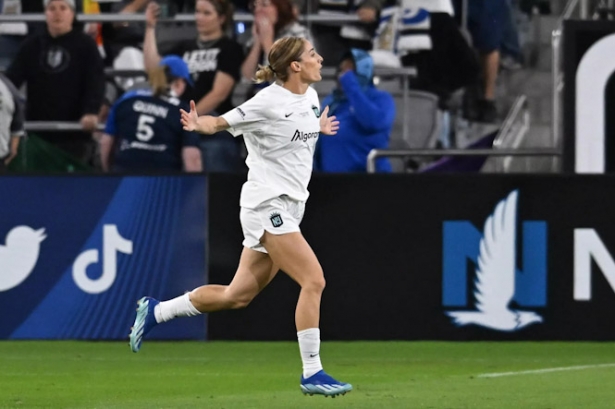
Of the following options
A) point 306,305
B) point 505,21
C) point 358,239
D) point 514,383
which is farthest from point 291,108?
point 505,21

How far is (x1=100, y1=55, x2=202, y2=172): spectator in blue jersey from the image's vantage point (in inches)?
504

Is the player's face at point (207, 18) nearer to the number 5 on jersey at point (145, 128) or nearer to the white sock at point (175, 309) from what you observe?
the number 5 on jersey at point (145, 128)

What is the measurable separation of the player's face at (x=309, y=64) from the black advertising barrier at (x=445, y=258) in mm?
3900

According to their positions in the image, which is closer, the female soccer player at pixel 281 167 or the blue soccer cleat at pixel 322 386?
the blue soccer cleat at pixel 322 386

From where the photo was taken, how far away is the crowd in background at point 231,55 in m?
13.2

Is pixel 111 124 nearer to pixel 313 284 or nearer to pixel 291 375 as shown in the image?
pixel 291 375

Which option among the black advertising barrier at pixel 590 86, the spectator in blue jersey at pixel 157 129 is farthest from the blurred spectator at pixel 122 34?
the black advertising barrier at pixel 590 86

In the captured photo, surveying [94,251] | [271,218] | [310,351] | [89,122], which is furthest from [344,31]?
[310,351]

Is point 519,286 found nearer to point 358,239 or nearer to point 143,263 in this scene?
point 358,239

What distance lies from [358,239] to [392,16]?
3.50m

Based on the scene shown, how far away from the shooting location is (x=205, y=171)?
1234cm

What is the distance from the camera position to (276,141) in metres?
8.20

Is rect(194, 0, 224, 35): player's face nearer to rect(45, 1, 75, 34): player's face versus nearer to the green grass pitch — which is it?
rect(45, 1, 75, 34): player's face

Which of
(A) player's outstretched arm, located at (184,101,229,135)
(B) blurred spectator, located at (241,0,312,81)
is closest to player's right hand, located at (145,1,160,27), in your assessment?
(B) blurred spectator, located at (241,0,312,81)
